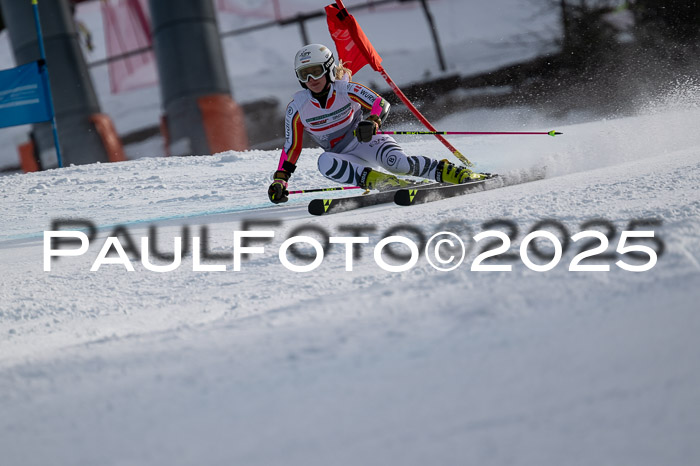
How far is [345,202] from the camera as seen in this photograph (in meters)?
3.85

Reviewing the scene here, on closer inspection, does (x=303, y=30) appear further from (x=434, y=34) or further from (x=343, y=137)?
(x=343, y=137)

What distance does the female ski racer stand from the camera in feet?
13.0

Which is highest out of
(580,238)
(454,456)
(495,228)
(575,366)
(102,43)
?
(102,43)

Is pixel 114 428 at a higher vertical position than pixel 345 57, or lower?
lower

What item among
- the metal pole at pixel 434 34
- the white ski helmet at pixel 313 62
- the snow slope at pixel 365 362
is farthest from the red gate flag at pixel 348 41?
the metal pole at pixel 434 34

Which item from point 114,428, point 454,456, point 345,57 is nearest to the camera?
point 454,456

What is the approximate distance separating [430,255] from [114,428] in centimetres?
135

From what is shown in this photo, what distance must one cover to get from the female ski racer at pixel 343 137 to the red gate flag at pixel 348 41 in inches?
18.6

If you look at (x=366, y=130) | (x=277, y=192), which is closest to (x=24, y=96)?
(x=277, y=192)

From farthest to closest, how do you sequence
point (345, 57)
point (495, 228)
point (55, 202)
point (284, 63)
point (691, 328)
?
point (284, 63), point (55, 202), point (345, 57), point (495, 228), point (691, 328)

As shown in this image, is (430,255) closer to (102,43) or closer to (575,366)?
(575,366)

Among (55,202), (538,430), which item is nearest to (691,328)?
(538,430)

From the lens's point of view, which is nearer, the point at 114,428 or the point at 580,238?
the point at 114,428

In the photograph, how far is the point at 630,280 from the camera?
1782mm
